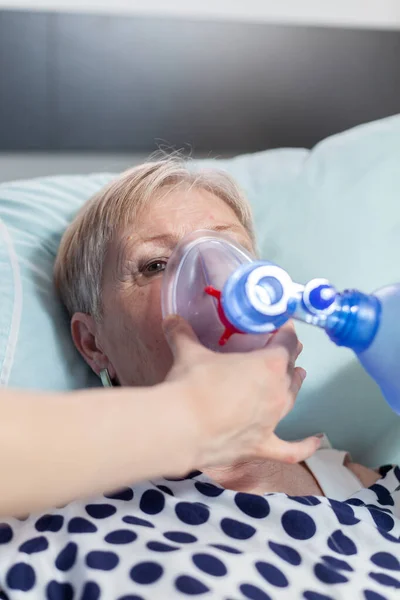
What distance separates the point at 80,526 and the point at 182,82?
4.71 feet

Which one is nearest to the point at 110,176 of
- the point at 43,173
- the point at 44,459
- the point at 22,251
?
the point at 22,251

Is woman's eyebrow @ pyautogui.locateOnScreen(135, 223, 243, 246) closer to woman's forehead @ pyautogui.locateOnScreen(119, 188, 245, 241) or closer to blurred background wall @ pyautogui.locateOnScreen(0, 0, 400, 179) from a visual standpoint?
woman's forehead @ pyautogui.locateOnScreen(119, 188, 245, 241)

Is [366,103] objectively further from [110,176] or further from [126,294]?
[126,294]

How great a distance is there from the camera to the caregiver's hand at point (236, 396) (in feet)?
2.23

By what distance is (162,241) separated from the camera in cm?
114

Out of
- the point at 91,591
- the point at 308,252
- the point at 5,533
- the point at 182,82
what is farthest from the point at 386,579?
the point at 182,82

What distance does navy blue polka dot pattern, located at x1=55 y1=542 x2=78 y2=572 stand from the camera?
35.0 inches

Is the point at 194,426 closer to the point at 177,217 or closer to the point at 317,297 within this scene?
the point at 317,297

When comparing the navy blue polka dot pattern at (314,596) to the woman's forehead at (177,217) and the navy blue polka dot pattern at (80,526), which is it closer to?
the navy blue polka dot pattern at (80,526)

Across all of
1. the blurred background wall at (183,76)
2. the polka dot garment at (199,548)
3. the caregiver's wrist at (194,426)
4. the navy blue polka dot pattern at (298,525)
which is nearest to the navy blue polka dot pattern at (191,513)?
the polka dot garment at (199,548)

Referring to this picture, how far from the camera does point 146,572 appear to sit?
857 mm

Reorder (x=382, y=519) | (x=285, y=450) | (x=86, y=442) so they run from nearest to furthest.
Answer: (x=86, y=442) → (x=285, y=450) → (x=382, y=519)

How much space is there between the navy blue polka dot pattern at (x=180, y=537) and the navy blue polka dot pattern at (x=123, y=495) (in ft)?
0.28

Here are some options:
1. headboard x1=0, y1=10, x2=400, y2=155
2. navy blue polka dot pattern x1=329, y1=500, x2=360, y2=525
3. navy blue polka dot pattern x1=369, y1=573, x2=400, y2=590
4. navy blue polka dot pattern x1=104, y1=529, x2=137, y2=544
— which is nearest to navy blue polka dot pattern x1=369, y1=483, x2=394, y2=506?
navy blue polka dot pattern x1=329, y1=500, x2=360, y2=525
